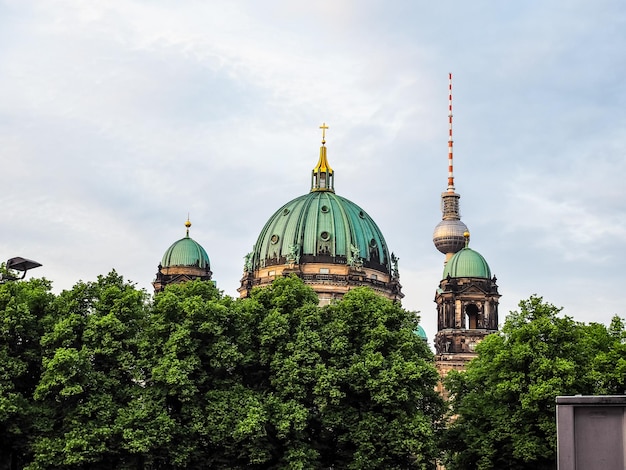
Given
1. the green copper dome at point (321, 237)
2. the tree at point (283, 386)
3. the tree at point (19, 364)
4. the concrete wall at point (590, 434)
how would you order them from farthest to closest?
the green copper dome at point (321, 237) < the tree at point (283, 386) < the tree at point (19, 364) < the concrete wall at point (590, 434)

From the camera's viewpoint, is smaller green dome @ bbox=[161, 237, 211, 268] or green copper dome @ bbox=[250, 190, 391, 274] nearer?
green copper dome @ bbox=[250, 190, 391, 274]

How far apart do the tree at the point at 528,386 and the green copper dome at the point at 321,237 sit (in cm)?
4197

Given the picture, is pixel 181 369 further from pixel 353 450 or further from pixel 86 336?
pixel 353 450

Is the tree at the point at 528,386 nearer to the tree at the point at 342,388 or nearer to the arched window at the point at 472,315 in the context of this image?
the tree at the point at 342,388

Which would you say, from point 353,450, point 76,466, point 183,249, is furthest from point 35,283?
point 183,249

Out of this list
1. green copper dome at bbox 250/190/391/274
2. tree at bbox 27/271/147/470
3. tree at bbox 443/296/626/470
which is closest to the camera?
tree at bbox 27/271/147/470

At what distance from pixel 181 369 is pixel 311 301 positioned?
10355mm

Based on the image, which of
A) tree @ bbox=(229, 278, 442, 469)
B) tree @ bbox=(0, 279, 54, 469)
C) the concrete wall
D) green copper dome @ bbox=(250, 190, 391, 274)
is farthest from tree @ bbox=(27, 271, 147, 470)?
green copper dome @ bbox=(250, 190, 391, 274)

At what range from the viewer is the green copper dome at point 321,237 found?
3819 inches

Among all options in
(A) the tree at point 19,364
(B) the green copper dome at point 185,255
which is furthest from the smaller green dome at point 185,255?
(A) the tree at point 19,364

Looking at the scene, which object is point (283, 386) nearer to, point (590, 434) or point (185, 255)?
point (590, 434)

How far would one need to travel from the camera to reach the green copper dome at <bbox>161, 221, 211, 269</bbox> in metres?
100

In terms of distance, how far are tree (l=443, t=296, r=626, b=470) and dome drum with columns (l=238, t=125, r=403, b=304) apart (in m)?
40.5

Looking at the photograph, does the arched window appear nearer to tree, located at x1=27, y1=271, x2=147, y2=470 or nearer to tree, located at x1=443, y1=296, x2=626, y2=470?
tree, located at x1=443, y1=296, x2=626, y2=470
